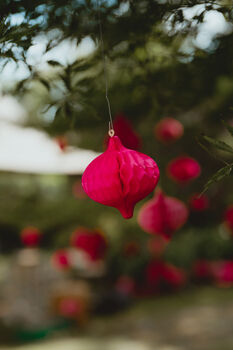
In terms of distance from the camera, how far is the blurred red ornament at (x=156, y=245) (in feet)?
13.8

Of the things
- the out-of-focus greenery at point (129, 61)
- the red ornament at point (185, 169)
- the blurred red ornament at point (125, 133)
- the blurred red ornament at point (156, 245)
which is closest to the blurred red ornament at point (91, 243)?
the out-of-focus greenery at point (129, 61)

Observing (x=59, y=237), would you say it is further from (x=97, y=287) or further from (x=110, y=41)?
(x=110, y=41)

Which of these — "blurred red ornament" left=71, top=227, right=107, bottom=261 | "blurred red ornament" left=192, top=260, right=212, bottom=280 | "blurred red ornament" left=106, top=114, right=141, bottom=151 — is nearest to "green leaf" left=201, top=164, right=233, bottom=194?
"blurred red ornament" left=106, top=114, right=141, bottom=151

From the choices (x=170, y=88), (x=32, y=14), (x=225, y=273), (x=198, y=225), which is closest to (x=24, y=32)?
(x=32, y=14)

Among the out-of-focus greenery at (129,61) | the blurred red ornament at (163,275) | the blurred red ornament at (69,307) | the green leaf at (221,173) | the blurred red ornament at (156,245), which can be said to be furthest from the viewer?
the blurred red ornament at (163,275)

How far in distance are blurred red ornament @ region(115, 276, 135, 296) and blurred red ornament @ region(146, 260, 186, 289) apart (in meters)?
0.21

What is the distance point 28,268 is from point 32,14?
140 inches

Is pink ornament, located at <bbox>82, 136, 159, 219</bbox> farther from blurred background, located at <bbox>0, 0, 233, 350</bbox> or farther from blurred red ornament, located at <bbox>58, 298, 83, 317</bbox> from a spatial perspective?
blurred red ornament, located at <bbox>58, 298, 83, 317</bbox>

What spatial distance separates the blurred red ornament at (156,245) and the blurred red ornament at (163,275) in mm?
116

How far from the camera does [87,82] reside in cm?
99

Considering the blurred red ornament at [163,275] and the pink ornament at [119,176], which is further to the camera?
the blurred red ornament at [163,275]

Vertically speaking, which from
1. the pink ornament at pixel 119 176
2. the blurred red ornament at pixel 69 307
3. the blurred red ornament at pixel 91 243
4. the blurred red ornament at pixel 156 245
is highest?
the pink ornament at pixel 119 176

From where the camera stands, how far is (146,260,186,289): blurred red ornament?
435cm

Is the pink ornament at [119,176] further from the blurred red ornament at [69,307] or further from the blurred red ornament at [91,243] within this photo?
the blurred red ornament at [69,307]
